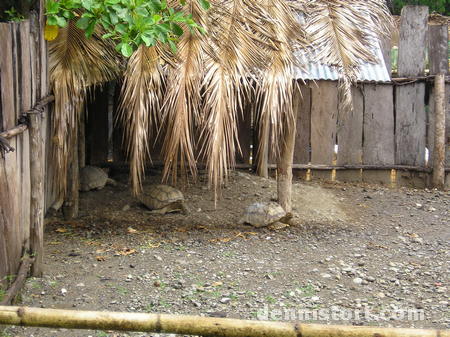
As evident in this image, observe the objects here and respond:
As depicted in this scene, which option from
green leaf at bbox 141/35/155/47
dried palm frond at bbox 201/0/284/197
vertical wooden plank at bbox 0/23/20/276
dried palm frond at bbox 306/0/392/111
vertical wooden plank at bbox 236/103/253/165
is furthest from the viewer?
vertical wooden plank at bbox 236/103/253/165

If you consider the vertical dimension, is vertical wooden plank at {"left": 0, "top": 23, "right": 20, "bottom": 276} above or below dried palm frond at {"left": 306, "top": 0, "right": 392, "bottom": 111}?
below

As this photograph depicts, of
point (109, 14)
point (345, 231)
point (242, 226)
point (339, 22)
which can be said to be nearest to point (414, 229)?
point (345, 231)

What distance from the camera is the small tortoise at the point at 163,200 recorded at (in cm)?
712

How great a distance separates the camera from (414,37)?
29.6ft

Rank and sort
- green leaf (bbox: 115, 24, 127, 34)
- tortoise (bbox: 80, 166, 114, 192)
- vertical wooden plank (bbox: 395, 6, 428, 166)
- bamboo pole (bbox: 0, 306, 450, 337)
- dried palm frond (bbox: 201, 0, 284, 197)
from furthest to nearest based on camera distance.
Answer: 1. vertical wooden plank (bbox: 395, 6, 428, 166)
2. tortoise (bbox: 80, 166, 114, 192)
3. dried palm frond (bbox: 201, 0, 284, 197)
4. green leaf (bbox: 115, 24, 127, 34)
5. bamboo pole (bbox: 0, 306, 450, 337)

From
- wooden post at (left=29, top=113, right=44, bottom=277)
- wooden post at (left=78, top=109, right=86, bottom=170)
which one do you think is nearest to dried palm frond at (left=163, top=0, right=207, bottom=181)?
wooden post at (left=29, top=113, right=44, bottom=277)

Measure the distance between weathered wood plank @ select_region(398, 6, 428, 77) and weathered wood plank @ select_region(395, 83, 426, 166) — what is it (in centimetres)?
27

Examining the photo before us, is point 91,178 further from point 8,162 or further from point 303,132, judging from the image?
point 8,162

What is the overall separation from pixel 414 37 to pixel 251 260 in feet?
15.1

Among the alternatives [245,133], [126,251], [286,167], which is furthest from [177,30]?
[245,133]

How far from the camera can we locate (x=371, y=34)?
23.6ft

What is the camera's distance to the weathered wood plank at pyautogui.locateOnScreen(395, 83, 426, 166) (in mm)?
9070

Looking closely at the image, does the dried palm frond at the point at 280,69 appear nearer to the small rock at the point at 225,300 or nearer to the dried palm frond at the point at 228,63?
the dried palm frond at the point at 228,63

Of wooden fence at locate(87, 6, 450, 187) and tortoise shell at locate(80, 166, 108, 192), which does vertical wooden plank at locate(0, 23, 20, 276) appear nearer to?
tortoise shell at locate(80, 166, 108, 192)
